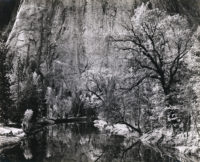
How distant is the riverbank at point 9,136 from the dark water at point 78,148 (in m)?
0.09

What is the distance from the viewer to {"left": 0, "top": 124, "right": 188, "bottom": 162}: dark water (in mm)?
4672

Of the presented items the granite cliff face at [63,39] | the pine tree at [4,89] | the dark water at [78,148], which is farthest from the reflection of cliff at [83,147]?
the pine tree at [4,89]

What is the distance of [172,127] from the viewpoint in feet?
16.5

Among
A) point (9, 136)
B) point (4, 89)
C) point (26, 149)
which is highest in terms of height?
point (4, 89)

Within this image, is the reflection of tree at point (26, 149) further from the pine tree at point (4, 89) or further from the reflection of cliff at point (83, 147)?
the pine tree at point (4, 89)

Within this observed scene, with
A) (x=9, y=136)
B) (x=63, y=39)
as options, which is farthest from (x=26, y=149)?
(x=63, y=39)

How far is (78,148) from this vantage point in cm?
482

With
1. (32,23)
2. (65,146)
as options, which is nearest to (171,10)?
(32,23)

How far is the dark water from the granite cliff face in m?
0.30

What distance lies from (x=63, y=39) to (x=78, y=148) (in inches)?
61.0

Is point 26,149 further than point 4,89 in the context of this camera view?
No

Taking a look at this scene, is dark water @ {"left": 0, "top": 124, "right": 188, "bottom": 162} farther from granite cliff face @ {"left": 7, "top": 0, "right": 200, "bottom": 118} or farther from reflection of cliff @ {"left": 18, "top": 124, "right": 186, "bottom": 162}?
granite cliff face @ {"left": 7, "top": 0, "right": 200, "bottom": 118}

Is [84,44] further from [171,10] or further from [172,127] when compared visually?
[172,127]

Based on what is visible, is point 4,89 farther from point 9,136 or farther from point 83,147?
point 83,147
